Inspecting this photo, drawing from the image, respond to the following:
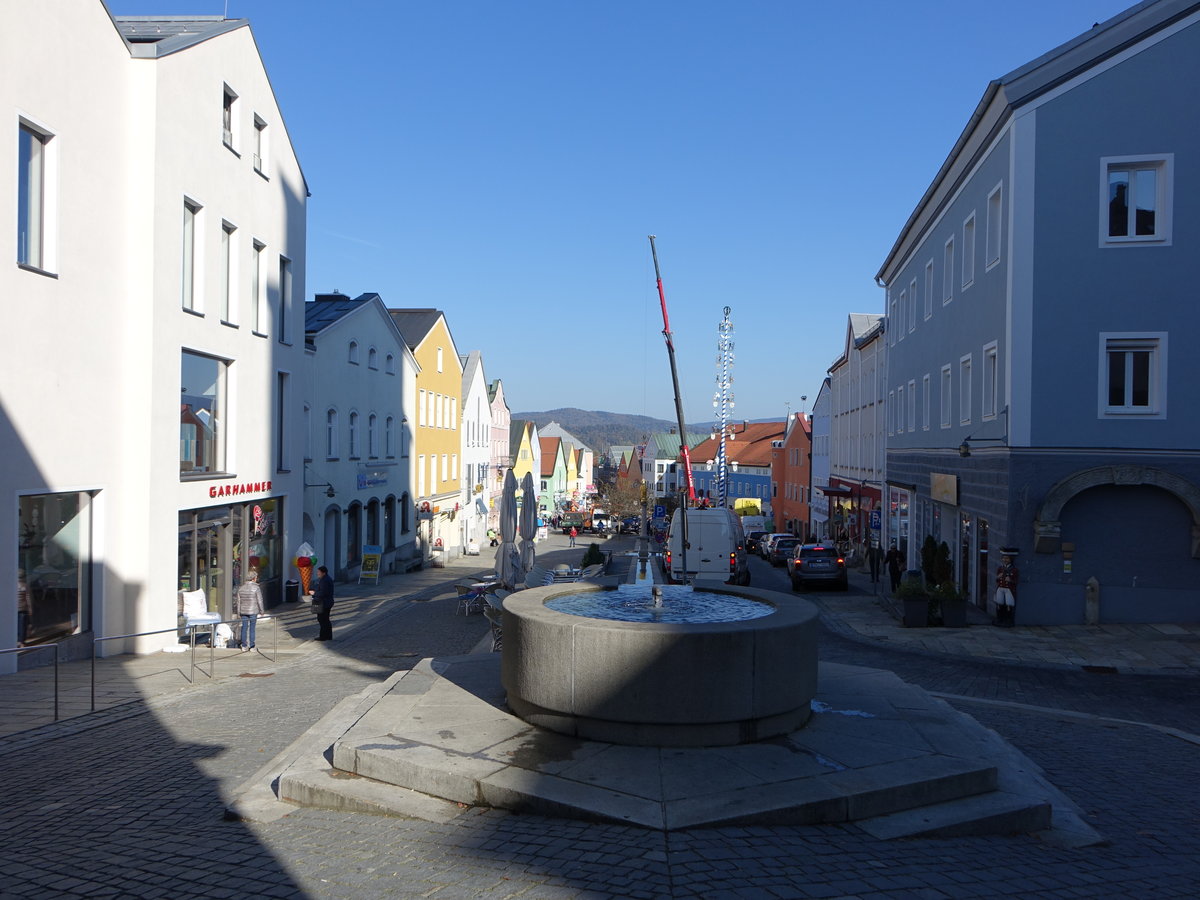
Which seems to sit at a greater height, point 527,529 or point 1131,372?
point 1131,372

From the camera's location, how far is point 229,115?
19766 millimetres

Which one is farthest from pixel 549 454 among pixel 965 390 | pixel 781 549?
pixel 965 390

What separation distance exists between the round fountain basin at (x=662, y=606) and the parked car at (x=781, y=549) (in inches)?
1258

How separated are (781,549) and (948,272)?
63.9 ft

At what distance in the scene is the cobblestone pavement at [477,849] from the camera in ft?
17.7

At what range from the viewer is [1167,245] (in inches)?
730

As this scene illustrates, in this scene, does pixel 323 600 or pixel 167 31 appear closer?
pixel 323 600

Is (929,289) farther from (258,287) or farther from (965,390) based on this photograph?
(258,287)

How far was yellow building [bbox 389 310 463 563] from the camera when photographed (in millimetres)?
42406

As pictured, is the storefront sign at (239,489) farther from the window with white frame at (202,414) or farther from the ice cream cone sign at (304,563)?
the ice cream cone sign at (304,563)

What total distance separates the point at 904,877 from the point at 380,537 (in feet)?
104

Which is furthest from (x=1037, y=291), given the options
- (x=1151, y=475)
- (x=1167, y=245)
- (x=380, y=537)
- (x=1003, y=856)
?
(x=380, y=537)

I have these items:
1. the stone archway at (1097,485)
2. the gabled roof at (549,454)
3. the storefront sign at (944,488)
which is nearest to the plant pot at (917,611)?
the stone archway at (1097,485)

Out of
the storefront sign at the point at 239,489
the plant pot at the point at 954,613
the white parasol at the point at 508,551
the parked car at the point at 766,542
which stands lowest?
the parked car at the point at 766,542
